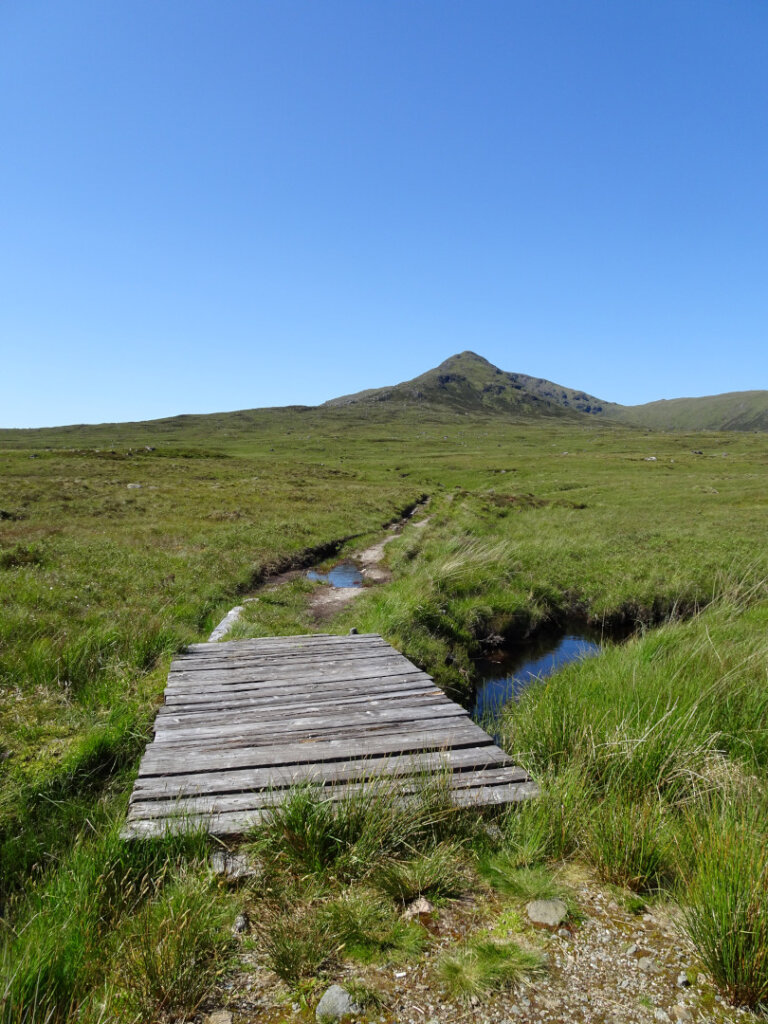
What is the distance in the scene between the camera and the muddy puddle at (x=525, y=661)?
11.5 meters

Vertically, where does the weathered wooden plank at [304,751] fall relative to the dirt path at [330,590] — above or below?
above

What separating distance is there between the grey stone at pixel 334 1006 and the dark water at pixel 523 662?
25.5 feet

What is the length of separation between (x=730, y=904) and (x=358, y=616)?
11323 millimetres

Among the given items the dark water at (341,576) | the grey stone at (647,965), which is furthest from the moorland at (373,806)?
the dark water at (341,576)

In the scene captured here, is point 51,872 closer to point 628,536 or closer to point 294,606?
point 294,606

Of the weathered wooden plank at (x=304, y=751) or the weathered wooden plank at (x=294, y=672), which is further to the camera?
the weathered wooden plank at (x=294, y=672)

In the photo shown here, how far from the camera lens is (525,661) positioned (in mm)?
13805

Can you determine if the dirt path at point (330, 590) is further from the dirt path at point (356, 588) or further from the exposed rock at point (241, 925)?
the exposed rock at point (241, 925)

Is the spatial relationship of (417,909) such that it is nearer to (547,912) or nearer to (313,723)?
(547,912)

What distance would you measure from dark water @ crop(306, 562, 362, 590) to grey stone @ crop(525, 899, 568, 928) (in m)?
15.2

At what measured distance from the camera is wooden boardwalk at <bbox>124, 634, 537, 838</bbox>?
15.2 feet

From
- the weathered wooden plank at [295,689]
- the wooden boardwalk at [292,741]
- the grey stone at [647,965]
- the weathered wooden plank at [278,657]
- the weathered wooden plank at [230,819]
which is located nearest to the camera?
the grey stone at [647,965]

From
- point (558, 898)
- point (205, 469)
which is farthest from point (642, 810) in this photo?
point (205, 469)

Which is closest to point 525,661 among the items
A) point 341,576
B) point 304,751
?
point 341,576
